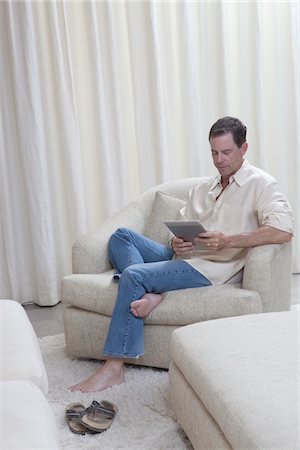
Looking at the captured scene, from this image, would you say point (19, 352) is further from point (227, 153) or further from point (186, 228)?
point (227, 153)

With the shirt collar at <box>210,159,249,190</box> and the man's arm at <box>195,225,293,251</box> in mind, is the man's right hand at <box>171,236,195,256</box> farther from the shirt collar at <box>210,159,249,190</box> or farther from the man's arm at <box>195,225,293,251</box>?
the shirt collar at <box>210,159,249,190</box>

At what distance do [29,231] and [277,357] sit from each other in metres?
2.75

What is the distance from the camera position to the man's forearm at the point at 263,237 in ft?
8.89

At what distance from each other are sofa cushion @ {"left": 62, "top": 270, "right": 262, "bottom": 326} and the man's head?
0.59 metres

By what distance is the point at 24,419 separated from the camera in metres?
1.39

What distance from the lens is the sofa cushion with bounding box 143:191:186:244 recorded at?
3.43m

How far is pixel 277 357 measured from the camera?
6.10 ft

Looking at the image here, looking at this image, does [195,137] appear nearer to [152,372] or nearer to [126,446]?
[152,372]

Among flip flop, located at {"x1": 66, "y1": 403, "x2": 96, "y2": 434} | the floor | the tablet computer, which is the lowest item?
the floor

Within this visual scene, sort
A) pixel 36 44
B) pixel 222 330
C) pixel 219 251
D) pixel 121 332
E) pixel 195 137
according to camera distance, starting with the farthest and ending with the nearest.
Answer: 1. pixel 195 137
2. pixel 36 44
3. pixel 219 251
4. pixel 121 332
5. pixel 222 330

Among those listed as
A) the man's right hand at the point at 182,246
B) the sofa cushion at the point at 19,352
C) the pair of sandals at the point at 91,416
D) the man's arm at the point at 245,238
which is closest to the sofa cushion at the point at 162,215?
the man's right hand at the point at 182,246

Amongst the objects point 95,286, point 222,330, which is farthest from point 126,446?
point 95,286

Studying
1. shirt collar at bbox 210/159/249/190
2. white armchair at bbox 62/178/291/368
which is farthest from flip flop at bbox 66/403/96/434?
shirt collar at bbox 210/159/249/190

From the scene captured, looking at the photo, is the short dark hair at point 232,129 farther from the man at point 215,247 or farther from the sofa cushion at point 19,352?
the sofa cushion at point 19,352
